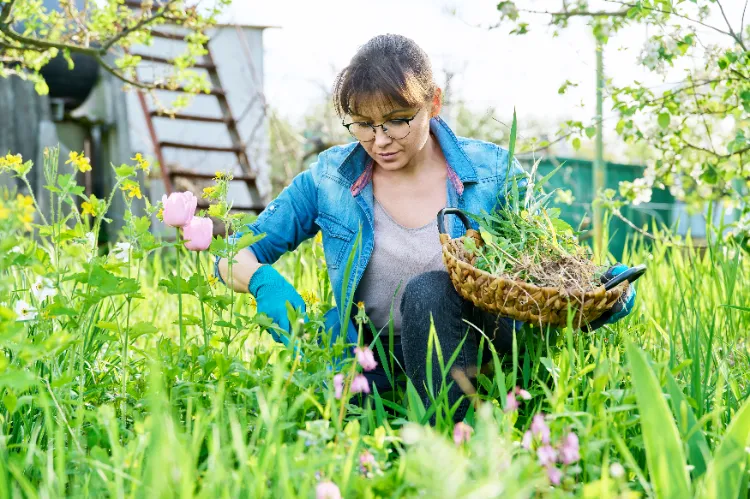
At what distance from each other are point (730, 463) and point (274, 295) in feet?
3.47

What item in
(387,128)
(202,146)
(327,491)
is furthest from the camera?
(202,146)

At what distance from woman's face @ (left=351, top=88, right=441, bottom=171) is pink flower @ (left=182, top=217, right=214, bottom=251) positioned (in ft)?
1.73

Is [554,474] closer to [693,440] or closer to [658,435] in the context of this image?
[658,435]

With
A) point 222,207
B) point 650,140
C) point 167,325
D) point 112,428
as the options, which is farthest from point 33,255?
point 650,140

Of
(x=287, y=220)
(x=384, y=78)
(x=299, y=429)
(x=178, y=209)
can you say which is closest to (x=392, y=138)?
(x=384, y=78)

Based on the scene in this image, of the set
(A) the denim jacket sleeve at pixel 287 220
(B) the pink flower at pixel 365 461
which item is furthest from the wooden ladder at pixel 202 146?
(B) the pink flower at pixel 365 461

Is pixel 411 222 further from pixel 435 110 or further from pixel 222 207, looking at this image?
pixel 222 207

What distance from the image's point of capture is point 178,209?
153 cm

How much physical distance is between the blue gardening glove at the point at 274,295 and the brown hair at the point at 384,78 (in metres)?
0.47

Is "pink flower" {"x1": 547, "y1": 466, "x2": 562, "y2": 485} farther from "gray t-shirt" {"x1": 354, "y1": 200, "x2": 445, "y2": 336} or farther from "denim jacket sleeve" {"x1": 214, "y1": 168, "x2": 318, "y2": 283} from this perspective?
"denim jacket sleeve" {"x1": 214, "y1": 168, "x2": 318, "y2": 283}

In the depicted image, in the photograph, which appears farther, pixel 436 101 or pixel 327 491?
pixel 436 101

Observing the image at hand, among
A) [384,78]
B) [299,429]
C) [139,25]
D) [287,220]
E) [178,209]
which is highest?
[139,25]

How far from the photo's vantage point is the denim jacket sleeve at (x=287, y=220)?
6.85 ft

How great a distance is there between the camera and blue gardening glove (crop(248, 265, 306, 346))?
1.71 meters
